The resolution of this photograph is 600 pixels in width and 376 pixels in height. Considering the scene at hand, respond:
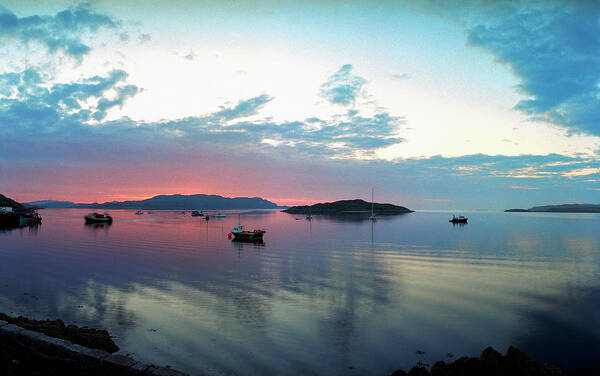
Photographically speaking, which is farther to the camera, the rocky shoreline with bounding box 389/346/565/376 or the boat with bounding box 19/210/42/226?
the boat with bounding box 19/210/42/226

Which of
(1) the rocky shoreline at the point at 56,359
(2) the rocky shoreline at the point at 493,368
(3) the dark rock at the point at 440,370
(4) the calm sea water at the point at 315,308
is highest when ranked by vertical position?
(1) the rocky shoreline at the point at 56,359

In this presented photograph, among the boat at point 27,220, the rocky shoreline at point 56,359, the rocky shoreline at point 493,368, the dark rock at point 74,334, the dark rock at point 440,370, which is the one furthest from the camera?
the boat at point 27,220

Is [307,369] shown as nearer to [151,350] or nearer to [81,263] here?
[151,350]

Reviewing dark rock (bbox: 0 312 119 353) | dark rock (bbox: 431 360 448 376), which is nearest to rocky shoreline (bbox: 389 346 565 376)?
dark rock (bbox: 431 360 448 376)

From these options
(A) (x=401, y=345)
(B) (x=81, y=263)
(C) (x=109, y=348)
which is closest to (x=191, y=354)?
(C) (x=109, y=348)

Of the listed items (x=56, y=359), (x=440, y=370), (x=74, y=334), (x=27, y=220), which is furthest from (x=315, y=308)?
(x=27, y=220)

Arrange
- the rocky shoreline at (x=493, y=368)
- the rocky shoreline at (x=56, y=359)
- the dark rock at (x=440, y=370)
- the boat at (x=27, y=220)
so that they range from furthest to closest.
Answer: the boat at (x=27, y=220), the dark rock at (x=440, y=370), the rocky shoreline at (x=493, y=368), the rocky shoreline at (x=56, y=359)

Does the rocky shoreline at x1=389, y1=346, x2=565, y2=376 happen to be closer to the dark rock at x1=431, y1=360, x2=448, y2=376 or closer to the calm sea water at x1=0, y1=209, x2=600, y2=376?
the dark rock at x1=431, y1=360, x2=448, y2=376

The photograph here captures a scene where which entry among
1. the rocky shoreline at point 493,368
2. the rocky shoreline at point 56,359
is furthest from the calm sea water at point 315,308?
the rocky shoreline at point 56,359

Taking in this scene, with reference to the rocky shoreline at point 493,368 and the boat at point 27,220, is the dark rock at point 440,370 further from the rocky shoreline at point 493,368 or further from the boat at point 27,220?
the boat at point 27,220

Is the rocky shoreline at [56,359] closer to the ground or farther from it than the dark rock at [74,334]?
farther from it

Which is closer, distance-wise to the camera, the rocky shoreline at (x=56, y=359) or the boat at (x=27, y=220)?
the rocky shoreline at (x=56, y=359)

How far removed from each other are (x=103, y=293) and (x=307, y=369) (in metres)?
19.3

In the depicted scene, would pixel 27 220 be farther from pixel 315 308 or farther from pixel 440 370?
pixel 440 370
